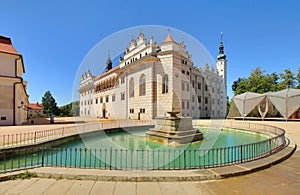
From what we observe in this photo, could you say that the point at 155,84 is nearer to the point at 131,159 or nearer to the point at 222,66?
the point at 131,159

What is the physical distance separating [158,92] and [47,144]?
21.6m

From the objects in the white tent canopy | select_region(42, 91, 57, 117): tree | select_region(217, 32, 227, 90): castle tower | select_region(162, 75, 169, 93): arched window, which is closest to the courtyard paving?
select_region(162, 75, 169, 93): arched window

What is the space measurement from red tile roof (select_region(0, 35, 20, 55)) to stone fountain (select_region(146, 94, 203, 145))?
2094cm

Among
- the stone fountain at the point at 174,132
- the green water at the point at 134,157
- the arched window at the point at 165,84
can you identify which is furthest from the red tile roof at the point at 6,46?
the arched window at the point at 165,84

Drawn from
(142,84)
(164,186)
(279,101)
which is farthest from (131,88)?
(164,186)

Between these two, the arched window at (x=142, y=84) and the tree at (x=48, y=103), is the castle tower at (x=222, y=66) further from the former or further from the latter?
the tree at (x=48, y=103)

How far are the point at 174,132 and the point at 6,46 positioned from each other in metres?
24.3

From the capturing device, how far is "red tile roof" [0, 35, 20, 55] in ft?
67.9

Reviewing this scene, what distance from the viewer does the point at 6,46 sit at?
21.6m

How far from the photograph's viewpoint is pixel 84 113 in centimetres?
5678

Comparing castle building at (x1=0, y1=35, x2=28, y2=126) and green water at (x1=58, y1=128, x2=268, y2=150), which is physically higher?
castle building at (x1=0, y1=35, x2=28, y2=126)

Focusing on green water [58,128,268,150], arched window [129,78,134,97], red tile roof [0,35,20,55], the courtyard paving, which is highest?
red tile roof [0,35,20,55]

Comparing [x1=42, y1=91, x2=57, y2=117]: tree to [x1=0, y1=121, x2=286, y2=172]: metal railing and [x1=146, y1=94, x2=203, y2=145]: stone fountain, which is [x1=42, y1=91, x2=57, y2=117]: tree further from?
[x1=0, y1=121, x2=286, y2=172]: metal railing

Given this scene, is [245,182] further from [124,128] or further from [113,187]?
[124,128]
